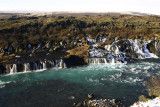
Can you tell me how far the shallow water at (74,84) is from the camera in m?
62.1

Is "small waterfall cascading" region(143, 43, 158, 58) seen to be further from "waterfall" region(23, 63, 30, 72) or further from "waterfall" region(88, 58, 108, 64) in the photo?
"waterfall" region(23, 63, 30, 72)

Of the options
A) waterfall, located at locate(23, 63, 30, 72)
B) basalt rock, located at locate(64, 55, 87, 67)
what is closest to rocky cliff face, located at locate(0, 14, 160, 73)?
waterfall, located at locate(23, 63, 30, 72)

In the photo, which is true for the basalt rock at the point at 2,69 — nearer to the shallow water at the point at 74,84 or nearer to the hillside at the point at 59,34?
the shallow water at the point at 74,84

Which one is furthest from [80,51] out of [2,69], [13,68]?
[2,69]

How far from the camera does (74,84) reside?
2859 inches

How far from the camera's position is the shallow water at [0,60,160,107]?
6212cm

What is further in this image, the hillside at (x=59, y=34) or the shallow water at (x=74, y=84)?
the hillside at (x=59, y=34)

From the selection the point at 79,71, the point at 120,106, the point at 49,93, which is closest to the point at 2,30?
the point at 79,71

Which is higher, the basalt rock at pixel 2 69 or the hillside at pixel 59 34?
the hillside at pixel 59 34

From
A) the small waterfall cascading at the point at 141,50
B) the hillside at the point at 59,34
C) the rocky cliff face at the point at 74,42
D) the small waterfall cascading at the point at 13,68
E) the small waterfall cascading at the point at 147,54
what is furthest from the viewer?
the hillside at the point at 59,34

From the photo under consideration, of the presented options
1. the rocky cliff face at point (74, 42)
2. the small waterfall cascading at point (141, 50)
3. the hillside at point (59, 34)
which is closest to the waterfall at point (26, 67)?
the rocky cliff face at point (74, 42)

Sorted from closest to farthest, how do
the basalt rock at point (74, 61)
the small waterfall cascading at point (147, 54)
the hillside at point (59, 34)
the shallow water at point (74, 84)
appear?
1. the shallow water at point (74, 84)
2. the basalt rock at point (74, 61)
3. the small waterfall cascading at point (147, 54)
4. the hillside at point (59, 34)

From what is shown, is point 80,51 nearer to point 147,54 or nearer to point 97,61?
point 97,61

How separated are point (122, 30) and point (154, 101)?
73683 millimetres
